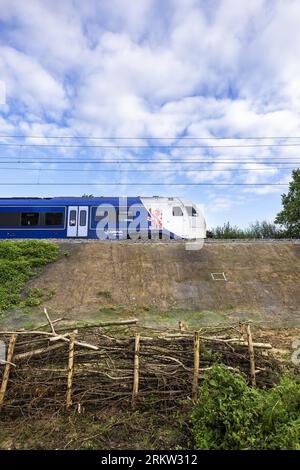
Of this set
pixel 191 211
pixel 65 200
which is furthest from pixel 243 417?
pixel 65 200

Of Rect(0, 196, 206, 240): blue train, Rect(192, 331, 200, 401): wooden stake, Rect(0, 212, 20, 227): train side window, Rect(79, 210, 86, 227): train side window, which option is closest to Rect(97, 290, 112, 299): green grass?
Rect(0, 196, 206, 240): blue train

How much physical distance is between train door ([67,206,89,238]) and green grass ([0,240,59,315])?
316 centimetres

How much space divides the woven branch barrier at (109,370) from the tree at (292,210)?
2653 centimetres

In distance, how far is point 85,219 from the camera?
22.8 metres

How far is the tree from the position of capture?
3031 centimetres

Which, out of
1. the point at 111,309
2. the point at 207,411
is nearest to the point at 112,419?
the point at 207,411

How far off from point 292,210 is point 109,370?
28.2 meters

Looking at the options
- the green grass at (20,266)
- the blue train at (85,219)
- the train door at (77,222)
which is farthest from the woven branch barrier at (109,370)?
the train door at (77,222)

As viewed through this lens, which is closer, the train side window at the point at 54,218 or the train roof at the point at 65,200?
the train roof at the point at 65,200

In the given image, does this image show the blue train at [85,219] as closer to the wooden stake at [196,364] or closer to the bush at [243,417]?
the wooden stake at [196,364]

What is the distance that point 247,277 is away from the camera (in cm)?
1761

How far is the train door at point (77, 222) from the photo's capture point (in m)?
22.7

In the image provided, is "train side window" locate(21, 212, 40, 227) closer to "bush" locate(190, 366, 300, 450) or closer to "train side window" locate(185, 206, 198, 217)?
"train side window" locate(185, 206, 198, 217)

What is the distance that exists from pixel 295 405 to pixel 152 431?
7.81 feet
